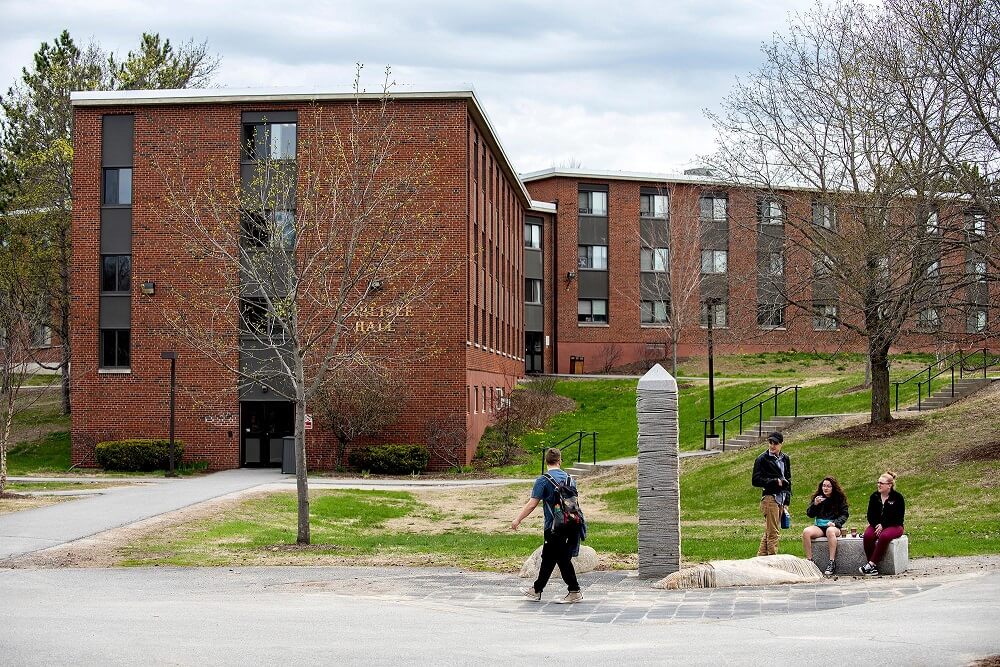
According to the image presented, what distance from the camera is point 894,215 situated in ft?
94.1

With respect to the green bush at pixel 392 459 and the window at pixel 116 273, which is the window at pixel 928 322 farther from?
the window at pixel 116 273

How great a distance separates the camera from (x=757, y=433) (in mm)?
34031

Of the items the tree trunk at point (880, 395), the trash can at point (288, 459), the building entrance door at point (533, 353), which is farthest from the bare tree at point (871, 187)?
the building entrance door at point (533, 353)

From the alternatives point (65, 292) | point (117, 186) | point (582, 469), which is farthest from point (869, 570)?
point (65, 292)

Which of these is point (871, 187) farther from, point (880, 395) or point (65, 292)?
point (65, 292)

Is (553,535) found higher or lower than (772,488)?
lower

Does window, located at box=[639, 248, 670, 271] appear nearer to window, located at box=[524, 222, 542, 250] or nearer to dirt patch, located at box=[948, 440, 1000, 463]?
window, located at box=[524, 222, 542, 250]

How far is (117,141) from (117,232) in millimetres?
3042

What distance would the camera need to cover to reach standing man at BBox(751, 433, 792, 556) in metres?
15.0

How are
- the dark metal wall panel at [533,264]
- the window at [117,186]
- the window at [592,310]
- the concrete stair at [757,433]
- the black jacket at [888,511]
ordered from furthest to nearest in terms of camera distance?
the window at [592,310] < the dark metal wall panel at [533,264] < the window at [117,186] < the concrete stair at [757,433] < the black jacket at [888,511]

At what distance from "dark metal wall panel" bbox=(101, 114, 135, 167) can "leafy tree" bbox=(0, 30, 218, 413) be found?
788cm

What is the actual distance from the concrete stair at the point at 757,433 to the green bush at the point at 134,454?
676 inches

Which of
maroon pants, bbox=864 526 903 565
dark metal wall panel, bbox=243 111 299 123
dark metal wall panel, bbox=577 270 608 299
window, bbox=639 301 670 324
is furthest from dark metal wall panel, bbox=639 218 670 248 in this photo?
maroon pants, bbox=864 526 903 565

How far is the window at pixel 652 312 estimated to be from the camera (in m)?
62.5
